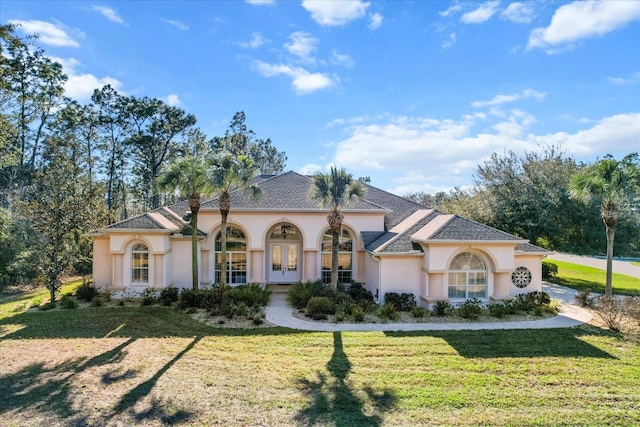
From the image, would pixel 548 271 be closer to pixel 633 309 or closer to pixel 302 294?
pixel 633 309

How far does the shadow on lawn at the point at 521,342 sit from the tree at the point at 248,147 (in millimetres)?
40456

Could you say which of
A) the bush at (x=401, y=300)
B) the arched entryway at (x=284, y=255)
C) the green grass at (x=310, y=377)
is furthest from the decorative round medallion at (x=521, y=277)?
the arched entryway at (x=284, y=255)

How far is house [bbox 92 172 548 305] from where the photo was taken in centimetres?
1861

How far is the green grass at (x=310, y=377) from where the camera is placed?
26.8 feet

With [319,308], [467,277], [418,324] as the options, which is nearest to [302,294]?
[319,308]

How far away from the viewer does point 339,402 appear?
344 inches

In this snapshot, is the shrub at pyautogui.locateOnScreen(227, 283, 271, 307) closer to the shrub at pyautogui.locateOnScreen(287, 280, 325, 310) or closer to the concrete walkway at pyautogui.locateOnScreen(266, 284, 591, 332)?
the concrete walkway at pyautogui.locateOnScreen(266, 284, 591, 332)

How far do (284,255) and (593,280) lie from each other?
84.2ft

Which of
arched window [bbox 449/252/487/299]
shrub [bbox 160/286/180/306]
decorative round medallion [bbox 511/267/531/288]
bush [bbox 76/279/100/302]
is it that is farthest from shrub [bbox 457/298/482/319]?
bush [bbox 76/279/100/302]

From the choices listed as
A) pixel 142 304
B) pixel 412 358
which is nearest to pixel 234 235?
pixel 142 304

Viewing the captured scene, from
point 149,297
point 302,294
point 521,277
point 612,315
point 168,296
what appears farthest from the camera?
point 521,277

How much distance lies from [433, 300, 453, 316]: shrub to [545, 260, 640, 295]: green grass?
14656 mm

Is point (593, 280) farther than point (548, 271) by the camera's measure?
No

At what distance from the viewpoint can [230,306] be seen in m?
17.2
